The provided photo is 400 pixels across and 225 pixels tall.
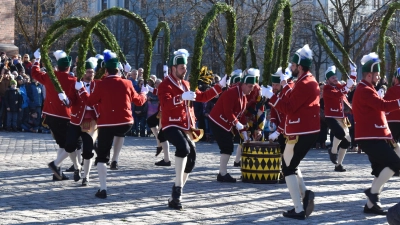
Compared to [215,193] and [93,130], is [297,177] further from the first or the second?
[93,130]

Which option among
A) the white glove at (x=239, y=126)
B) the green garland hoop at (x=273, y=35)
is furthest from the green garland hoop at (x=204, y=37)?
the white glove at (x=239, y=126)

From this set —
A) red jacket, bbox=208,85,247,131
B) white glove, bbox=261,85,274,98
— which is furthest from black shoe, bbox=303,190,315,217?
red jacket, bbox=208,85,247,131

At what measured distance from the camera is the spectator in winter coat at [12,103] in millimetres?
23188

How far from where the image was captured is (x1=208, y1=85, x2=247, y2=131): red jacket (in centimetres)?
1305

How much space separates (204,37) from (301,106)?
182cm

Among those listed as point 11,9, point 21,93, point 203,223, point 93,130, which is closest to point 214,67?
point 11,9

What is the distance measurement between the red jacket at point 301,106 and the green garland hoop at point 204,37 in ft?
4.42

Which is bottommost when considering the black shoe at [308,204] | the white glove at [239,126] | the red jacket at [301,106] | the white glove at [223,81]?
A: the black shoe at [308,204]

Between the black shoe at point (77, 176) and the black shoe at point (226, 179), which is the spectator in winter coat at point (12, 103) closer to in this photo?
the black shoe at point (77, 176)

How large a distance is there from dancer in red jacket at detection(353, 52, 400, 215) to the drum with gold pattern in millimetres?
2817

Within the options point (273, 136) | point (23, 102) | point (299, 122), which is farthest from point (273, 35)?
point (23, 102)

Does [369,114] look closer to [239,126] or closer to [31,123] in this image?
[239,126]

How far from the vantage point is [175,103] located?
10328 millimetres

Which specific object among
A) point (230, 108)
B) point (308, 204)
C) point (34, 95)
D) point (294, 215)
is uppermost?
point (34, 95)
